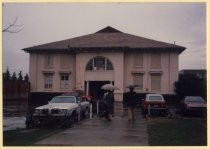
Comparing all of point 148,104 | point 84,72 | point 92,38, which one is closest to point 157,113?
point 148,104

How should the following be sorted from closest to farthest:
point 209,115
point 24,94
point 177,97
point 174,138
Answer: point 209,115 → point 174,138 → point 177,97 → point 24,94

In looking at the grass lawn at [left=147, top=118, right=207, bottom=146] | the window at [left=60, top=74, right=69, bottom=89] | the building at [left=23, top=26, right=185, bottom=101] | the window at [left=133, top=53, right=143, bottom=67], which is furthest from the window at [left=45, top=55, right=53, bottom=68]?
the grass lawn at [left=147, top=118, right=207, bottom=146]

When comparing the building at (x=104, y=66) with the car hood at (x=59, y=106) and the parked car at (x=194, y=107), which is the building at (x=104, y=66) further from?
the car hood at (x=59, y=106)

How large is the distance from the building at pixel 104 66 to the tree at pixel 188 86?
157 cm

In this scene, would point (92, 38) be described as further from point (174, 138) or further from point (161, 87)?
point (174, 138)

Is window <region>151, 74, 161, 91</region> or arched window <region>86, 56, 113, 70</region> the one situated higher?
arched window <region>86, 56, 113, 70</region>

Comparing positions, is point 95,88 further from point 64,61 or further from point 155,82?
point 155,82

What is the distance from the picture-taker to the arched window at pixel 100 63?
Result: 132ft

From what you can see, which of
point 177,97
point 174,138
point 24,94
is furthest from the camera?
point 24,94

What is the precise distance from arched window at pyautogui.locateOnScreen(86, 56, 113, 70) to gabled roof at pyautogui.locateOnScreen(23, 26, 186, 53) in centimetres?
118

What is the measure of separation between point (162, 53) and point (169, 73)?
7.16 feet

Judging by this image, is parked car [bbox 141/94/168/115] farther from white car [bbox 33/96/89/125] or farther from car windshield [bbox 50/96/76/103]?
white car [bbox 33/96/89/125]

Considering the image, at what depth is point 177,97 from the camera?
1519 inches

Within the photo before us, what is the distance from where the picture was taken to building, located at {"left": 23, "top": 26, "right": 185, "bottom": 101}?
130 ft
